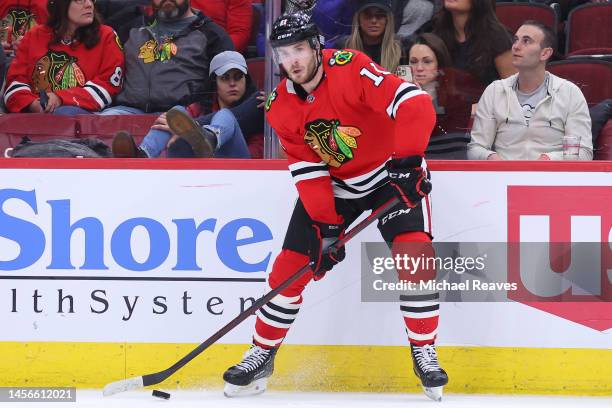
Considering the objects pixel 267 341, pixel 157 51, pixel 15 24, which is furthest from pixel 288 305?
pixel 15 24

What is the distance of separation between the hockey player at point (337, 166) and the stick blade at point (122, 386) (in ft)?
0.91

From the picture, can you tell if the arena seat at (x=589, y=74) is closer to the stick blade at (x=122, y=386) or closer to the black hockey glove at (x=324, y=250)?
the black hockey glove at (x=324, y=250)

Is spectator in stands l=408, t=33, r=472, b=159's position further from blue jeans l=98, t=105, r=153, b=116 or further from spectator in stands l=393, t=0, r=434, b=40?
blue jeans l=98, t=105, r=153, b=116

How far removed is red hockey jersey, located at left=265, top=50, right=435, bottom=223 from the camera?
3.25 meters

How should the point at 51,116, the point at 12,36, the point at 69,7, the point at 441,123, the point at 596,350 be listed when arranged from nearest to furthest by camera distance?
1. the point at 596,350
2. the point at 441,123
3. the point at 51,116
4. the point at 69,7
5. the point at 12,36

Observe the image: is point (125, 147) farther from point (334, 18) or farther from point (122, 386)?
point (334, 18)

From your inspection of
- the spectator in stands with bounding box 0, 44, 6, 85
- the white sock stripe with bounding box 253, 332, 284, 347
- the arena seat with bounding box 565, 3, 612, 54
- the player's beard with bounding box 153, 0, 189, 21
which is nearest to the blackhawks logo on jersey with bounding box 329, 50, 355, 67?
the white sock stripe with bounding box 253, 332, 284, 347

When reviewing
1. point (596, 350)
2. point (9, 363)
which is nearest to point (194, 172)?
point (9, 363)

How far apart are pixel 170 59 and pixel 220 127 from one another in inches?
22.7

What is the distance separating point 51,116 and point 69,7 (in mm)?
631

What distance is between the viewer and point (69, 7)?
4578 millimetres

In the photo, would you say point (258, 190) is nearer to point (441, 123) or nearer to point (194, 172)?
point (194, 172)

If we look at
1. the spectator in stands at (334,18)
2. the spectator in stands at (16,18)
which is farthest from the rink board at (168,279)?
the spectator in stands at (16,18)

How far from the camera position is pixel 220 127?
3.94 metres
